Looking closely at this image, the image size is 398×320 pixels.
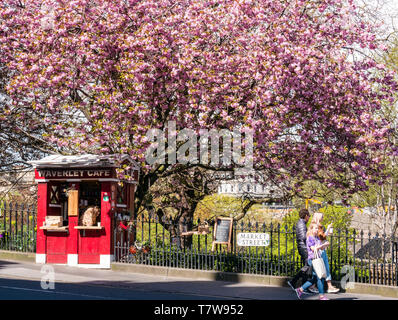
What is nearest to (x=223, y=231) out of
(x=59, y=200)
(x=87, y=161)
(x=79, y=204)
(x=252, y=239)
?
(x=252, y=239)

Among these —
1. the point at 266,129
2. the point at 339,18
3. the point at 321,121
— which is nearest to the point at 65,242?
the point at 266,129

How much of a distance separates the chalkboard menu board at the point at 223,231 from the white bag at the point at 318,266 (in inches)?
166

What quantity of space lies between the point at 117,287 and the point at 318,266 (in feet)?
15.8

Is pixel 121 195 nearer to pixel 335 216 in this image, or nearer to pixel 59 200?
pixel 59 200

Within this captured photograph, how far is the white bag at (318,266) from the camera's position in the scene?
12.8 meters

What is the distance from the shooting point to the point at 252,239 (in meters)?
16.4

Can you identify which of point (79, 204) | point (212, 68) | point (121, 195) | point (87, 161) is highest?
point (212, 68)

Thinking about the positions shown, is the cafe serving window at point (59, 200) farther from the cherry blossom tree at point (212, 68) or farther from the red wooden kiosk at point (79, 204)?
the cherry blossom tree at point (212, 68)

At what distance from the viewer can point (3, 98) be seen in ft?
78.6

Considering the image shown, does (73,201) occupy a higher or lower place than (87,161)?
lower

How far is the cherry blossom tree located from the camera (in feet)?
55.1

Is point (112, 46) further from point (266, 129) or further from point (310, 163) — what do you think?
point (310, 163)

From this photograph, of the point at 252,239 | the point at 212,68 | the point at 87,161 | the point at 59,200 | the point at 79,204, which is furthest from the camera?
the point at 59,200
